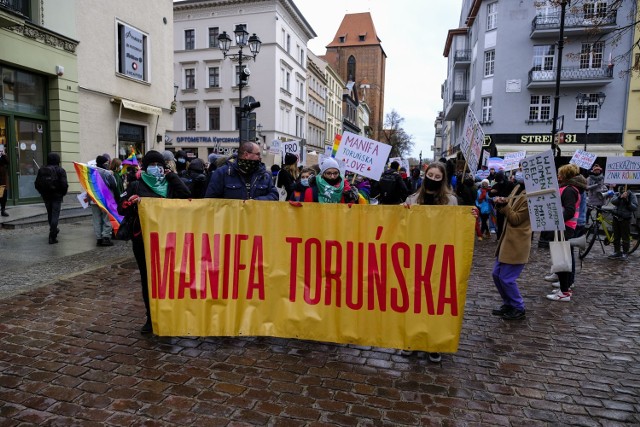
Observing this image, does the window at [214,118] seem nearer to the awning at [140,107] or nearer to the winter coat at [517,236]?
the awning at [140,107]

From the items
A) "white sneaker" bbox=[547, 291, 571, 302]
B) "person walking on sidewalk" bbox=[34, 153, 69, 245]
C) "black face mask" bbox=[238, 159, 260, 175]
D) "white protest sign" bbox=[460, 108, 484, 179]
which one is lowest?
"white sneaker" bbox=[547, 291, 571, 302]

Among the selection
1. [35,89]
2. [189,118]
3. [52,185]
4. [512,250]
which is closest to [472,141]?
[512,250]

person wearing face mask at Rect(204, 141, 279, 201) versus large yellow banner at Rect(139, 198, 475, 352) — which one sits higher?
person wearing face mask at Rect(204, 141, 279, 201)

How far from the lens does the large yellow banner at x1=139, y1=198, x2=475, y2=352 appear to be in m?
3.85

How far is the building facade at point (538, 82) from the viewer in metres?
32.9

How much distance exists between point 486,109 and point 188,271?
36101mm

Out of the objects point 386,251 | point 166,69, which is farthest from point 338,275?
point 166,69

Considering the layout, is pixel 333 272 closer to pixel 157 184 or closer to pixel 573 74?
pixel 157 184

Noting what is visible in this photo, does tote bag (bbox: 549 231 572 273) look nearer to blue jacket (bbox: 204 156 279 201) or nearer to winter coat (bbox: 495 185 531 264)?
winter coat (bbox: 495 185 531 264)

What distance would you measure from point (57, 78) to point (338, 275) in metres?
14.9

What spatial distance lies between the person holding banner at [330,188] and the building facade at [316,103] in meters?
51.3

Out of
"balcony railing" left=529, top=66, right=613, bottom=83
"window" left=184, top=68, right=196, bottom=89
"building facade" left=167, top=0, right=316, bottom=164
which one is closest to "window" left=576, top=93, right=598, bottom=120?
"balcony railing" left=529, top=66, right=613, bottom=83

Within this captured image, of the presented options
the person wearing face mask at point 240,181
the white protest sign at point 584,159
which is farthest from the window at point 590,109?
the person wearing face mask at point 240,181

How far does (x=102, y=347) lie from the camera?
4.16m
